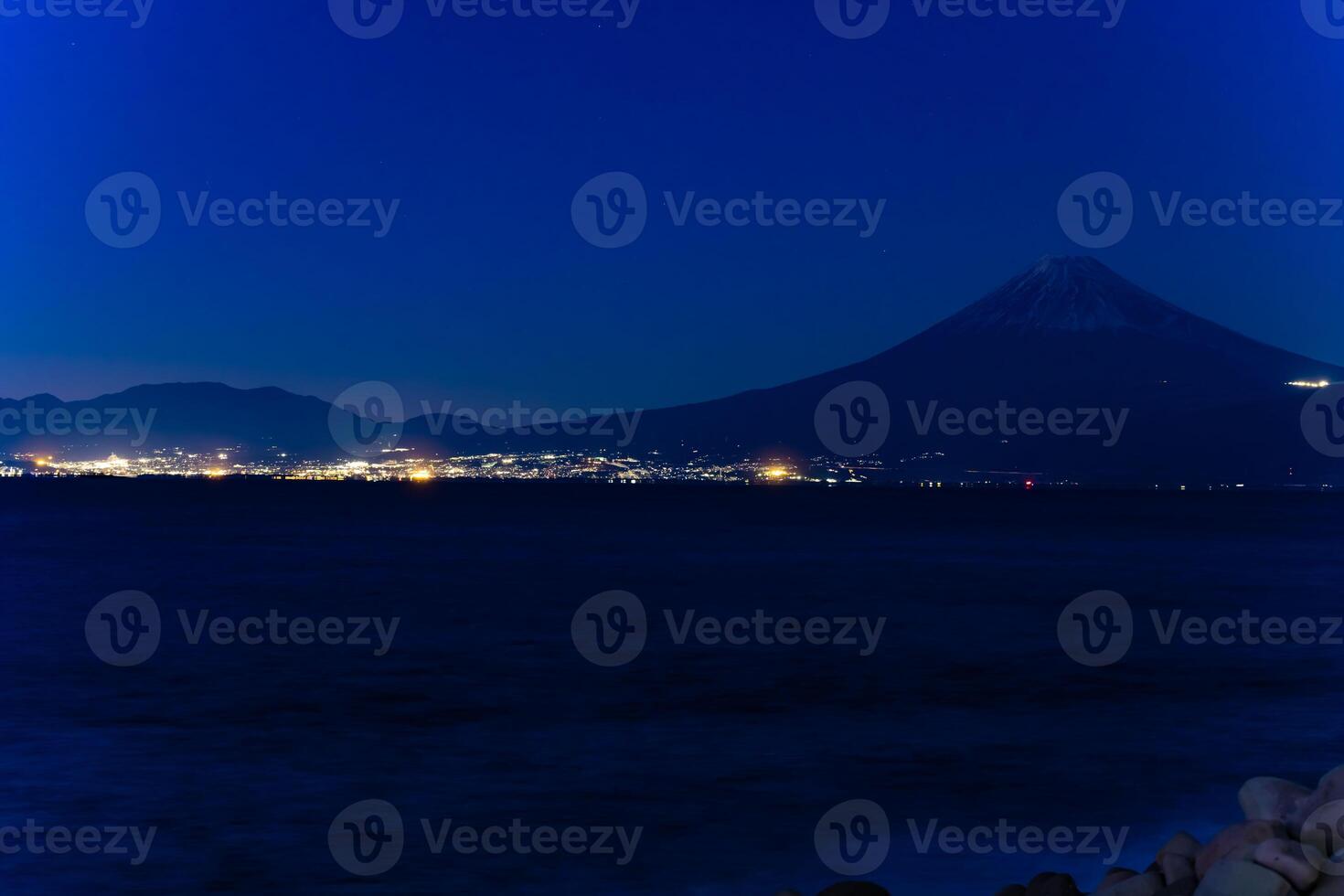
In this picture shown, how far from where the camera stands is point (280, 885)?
39.9 ft

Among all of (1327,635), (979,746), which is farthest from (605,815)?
(1327,635)

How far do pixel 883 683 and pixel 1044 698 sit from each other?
9.17 feet

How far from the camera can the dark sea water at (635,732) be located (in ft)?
42.2

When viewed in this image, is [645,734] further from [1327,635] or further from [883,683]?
[1327,635]

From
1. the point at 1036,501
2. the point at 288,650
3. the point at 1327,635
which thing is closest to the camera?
the point at 288,650

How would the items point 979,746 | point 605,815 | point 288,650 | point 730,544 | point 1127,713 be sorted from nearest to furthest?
1. point 605,815
2. point 979,746
3. point 1127,713
4. point 288,650
5. point 730,544

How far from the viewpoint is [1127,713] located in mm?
21781

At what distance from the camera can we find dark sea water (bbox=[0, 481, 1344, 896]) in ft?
42.2

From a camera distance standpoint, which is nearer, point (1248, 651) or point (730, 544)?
point (1248, 651)

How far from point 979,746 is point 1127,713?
437cm

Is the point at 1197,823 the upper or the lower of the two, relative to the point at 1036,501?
lower

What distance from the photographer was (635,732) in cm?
1950

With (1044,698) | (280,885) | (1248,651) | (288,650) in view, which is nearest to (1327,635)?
(1248,651)

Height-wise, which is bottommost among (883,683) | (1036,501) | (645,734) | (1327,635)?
(645,734)
